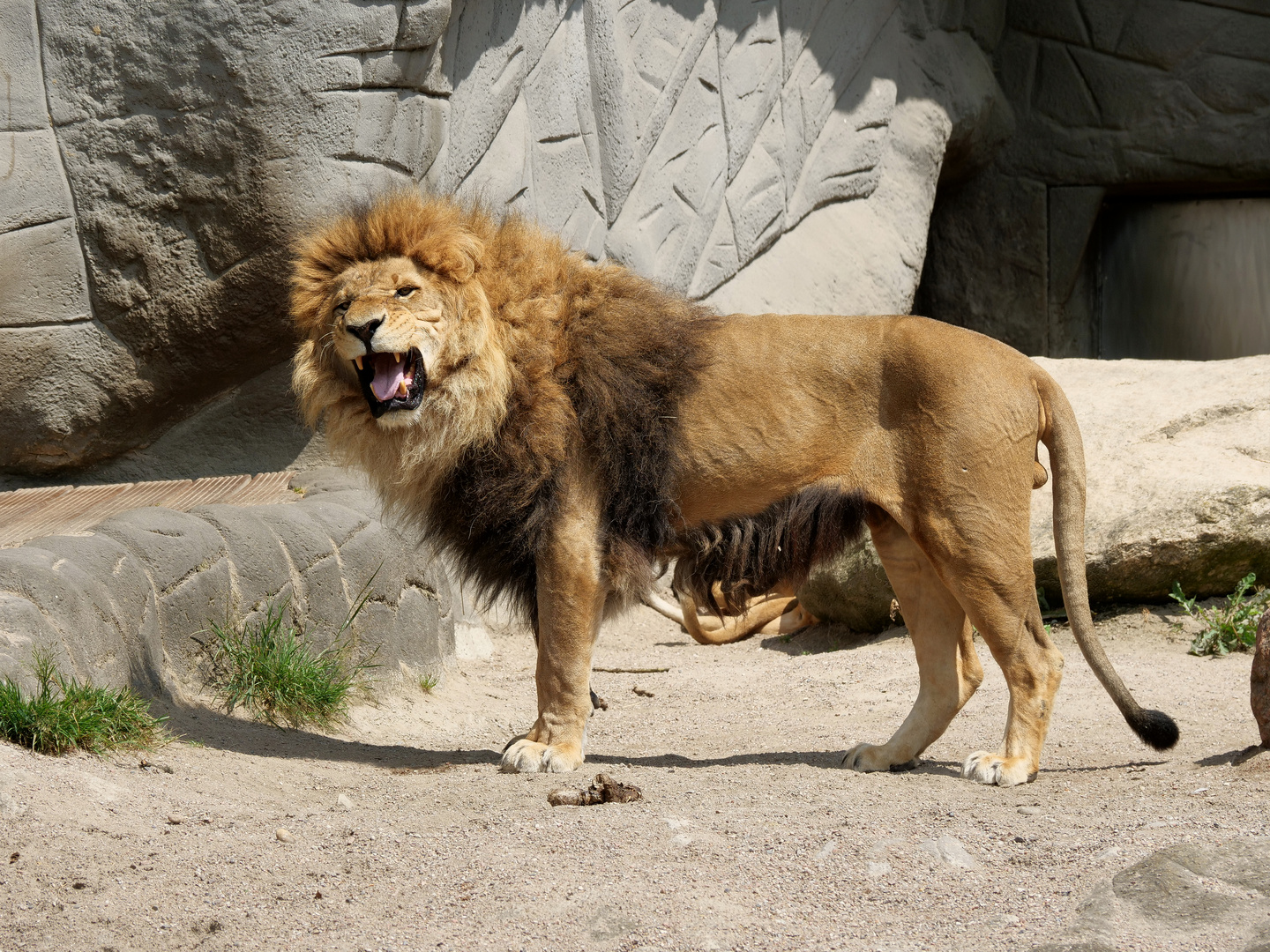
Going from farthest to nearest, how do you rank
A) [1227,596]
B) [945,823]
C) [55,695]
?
[1227,596] → [55,695] → [945,823]

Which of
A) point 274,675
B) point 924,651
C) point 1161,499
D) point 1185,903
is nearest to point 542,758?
point 274,675

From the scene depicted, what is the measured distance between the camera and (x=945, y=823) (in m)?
3.04

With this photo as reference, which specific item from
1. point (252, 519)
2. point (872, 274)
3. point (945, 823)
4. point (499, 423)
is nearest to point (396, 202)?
point (499, 423)

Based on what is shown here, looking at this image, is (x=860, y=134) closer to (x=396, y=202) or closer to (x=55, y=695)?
(x=396, y=202)

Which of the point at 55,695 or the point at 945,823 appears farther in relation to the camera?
the point at 55,695

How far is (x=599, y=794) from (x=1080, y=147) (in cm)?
937

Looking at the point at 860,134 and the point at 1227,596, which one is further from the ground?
the point at 860,134

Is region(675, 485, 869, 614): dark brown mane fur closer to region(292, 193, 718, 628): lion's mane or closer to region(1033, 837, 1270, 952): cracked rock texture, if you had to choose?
region(292, 193, 718, 628): lion's mane

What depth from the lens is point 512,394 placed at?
3.94 meters

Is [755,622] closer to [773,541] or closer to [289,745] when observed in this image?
[773,541]

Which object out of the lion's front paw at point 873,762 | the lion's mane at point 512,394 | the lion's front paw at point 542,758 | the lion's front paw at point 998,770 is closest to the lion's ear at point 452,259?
the lion's mane at point 512,394

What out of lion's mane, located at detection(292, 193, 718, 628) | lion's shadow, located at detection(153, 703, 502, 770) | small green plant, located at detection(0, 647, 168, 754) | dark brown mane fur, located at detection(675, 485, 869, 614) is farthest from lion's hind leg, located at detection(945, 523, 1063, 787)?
small green plant, located at detection(0, 647, 168, 754)

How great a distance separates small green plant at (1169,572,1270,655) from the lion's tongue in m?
3.65

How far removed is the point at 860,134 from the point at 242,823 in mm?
7914
